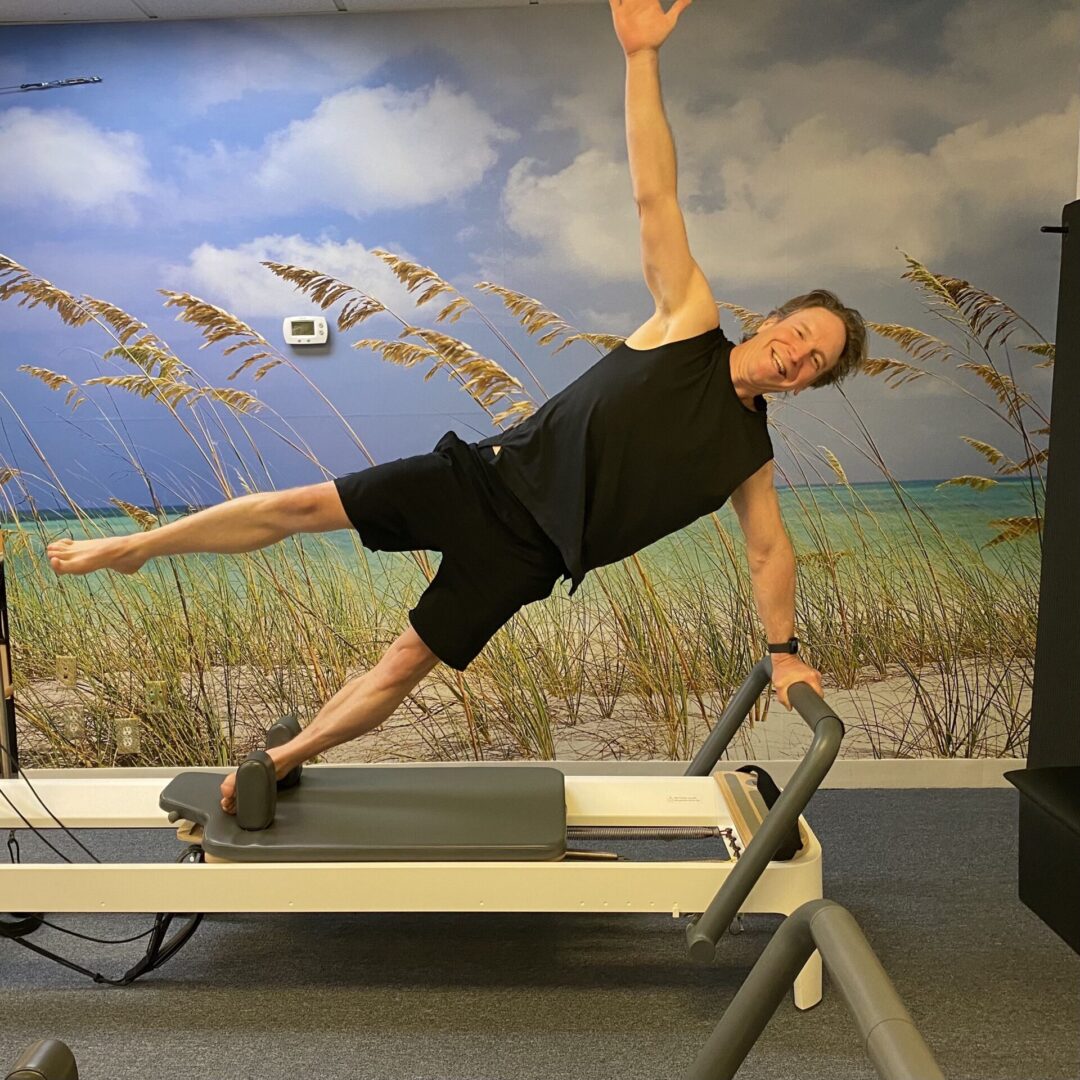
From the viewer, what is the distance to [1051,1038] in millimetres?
2289


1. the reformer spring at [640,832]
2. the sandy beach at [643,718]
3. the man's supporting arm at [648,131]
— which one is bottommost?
the sandy beach at [643,718]

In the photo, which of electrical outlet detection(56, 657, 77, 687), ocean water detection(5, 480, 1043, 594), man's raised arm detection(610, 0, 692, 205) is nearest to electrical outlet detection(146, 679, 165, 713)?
electrical outlet detection(56, 657, 77, 687)

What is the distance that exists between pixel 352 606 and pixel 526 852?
1842 mm

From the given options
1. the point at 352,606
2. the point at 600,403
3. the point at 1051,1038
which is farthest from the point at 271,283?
the point at 1051,1038

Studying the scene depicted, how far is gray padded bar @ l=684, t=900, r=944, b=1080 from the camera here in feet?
2.89

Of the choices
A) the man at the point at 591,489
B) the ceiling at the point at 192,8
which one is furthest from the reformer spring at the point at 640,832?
the ceiling at the point at 192,8

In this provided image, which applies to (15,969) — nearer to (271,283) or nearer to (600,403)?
(600,403)

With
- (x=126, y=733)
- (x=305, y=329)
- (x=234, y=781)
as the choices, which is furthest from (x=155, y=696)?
(x=234, y=781)

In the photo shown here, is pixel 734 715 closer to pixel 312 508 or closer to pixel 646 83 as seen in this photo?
pixel 312 508

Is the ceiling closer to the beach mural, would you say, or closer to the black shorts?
the beach mural

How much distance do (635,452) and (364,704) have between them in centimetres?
85

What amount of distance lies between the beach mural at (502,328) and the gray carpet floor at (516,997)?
4.07ft

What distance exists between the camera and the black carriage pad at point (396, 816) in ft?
8.15

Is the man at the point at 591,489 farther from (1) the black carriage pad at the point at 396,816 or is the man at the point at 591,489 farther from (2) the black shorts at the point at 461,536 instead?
(1) the black carriage pad at the point at 396,816
